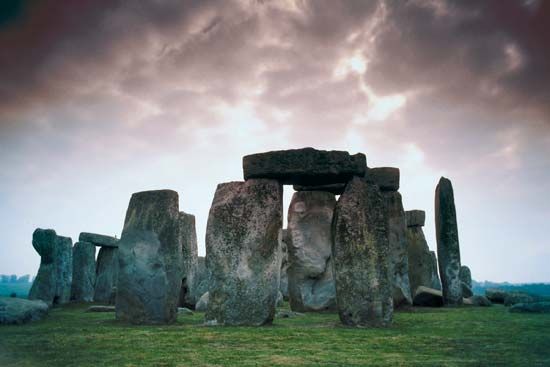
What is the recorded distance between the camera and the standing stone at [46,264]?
46.0ft

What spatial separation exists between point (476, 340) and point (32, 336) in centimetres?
584

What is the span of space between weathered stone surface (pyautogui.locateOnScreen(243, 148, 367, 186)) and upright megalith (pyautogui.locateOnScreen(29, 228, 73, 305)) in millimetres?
8194

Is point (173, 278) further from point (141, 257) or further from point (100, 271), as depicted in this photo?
point (100, 271)

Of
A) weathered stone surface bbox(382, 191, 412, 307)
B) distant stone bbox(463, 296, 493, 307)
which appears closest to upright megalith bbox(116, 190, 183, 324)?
weathered stone surface bbox(382, 191, 412, 307)

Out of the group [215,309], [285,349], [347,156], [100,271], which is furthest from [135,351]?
[100,271]

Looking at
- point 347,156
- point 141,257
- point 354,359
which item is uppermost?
point 347,156

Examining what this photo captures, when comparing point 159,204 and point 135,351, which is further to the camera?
point 159,204

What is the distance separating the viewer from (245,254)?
27.8 ft

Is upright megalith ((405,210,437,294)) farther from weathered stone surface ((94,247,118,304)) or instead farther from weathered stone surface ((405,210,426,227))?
weathered stone surface ((94,247,118,304))

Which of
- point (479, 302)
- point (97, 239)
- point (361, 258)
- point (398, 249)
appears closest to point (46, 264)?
point (97, 239)

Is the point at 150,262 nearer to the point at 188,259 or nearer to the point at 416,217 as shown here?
the point at 188,259

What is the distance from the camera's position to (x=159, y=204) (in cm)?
887

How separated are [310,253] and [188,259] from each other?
3.31 m

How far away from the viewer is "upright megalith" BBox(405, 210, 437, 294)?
16141 mm
